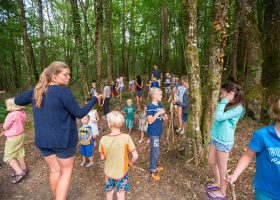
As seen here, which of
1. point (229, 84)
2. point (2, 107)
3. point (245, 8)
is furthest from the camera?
point (2, 107)

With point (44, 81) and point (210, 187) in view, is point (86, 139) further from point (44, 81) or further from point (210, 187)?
point (210, 187)

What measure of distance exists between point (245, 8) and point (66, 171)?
8830mm

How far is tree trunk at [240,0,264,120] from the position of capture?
7.68 meters

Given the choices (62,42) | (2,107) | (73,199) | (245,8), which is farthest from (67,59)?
(73,199)

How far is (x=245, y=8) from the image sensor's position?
762 centimetres

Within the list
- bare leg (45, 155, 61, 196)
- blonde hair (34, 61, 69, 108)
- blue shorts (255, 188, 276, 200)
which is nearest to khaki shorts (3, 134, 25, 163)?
bare leg (45, 155, 61, 196)

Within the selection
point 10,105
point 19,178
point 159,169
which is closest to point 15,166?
point 19,178

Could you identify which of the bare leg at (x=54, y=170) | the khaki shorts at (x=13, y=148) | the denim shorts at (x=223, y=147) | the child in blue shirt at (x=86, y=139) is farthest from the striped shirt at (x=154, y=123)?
the khaki shorts at (x=13, y=148)

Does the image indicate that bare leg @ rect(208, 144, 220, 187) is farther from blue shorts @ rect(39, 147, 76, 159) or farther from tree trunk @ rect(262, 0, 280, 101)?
tree trunk @ rect(262, 0, 280, 101)

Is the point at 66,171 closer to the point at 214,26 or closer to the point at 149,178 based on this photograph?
the point at 149,178

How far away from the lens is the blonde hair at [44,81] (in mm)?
2583

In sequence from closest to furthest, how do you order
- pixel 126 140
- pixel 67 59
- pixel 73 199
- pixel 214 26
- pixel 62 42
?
1. pixel 126 140
2. pixel 73 199
3. pixel 214 26
4. pixel 62 42
5. pixel 67 59

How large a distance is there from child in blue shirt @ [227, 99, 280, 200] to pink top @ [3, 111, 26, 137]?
4466mm

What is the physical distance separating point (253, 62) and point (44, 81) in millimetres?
8236
